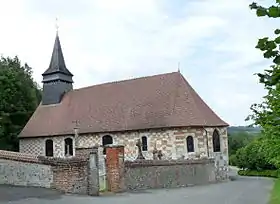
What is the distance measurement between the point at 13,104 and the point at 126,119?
1267cm

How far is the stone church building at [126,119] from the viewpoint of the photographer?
99.9ft

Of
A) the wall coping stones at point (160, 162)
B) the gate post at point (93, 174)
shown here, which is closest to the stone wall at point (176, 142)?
the wall coping stones at point (160, 162)

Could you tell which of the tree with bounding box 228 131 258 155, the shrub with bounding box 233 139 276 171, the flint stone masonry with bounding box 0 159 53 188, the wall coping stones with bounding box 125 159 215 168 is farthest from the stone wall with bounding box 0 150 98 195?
the tree with bounding box 228 131 258 155

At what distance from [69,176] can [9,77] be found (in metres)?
23.8

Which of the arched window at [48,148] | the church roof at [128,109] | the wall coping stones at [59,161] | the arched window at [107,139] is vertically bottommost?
the wall coping stones at [59,161]

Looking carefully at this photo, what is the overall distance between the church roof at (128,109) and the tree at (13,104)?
264 cm

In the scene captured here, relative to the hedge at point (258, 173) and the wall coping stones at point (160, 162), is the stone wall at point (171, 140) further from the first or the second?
the hedge at point (258, 173)

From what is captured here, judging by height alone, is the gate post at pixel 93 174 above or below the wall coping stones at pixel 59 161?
below

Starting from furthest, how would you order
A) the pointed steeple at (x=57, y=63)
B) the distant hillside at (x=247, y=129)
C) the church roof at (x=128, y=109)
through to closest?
the pointed steeple at (x=57, y=63)
the church roof at (x=128, y=109)
the distant hillside at (x=247, y=129)

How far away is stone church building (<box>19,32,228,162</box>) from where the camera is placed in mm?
30438

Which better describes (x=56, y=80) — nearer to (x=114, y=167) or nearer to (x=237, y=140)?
(x=114, y=167)

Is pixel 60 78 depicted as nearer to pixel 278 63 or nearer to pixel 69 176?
pixel 69 176

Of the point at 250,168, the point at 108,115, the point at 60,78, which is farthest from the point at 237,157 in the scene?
the point at 60,78

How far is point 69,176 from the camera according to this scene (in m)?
16.7
